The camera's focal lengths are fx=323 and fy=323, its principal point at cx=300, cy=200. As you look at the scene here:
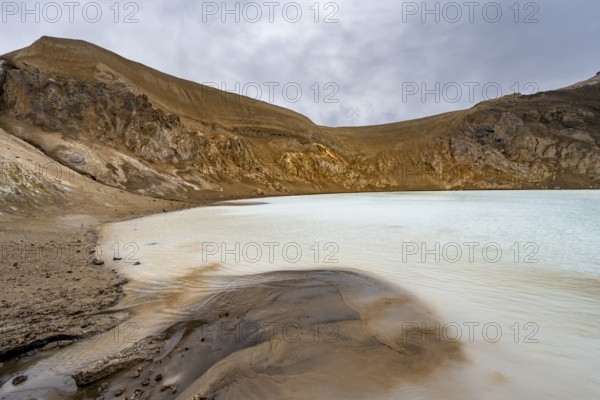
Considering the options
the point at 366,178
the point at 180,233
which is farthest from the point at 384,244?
the point at 366,178

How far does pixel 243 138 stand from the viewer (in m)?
49.2

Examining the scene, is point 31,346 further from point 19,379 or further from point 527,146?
point 527,146

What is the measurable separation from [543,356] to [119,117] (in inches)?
1555

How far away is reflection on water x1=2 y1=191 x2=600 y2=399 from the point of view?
3527 mm

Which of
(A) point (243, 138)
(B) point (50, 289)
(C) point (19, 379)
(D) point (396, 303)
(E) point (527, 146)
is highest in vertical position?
(A) point (243, 138)

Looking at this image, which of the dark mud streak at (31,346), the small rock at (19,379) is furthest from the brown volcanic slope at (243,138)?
the small rock at (19,379)

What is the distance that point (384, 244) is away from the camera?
10234 mm

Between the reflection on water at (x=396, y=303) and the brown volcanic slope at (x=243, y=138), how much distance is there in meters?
13.6

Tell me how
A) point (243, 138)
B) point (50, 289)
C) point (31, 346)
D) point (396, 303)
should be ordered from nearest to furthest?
point (31, 346) → point (396, 303) → point (50, 289) → point (243, 138)

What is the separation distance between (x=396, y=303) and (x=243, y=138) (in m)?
46.1

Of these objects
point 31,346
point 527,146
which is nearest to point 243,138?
point 31,346

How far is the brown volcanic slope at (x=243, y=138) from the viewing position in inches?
1166

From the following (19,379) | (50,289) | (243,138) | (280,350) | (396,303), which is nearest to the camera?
(19,379)

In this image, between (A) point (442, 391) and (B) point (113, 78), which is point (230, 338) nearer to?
(A) point (442, 391)
